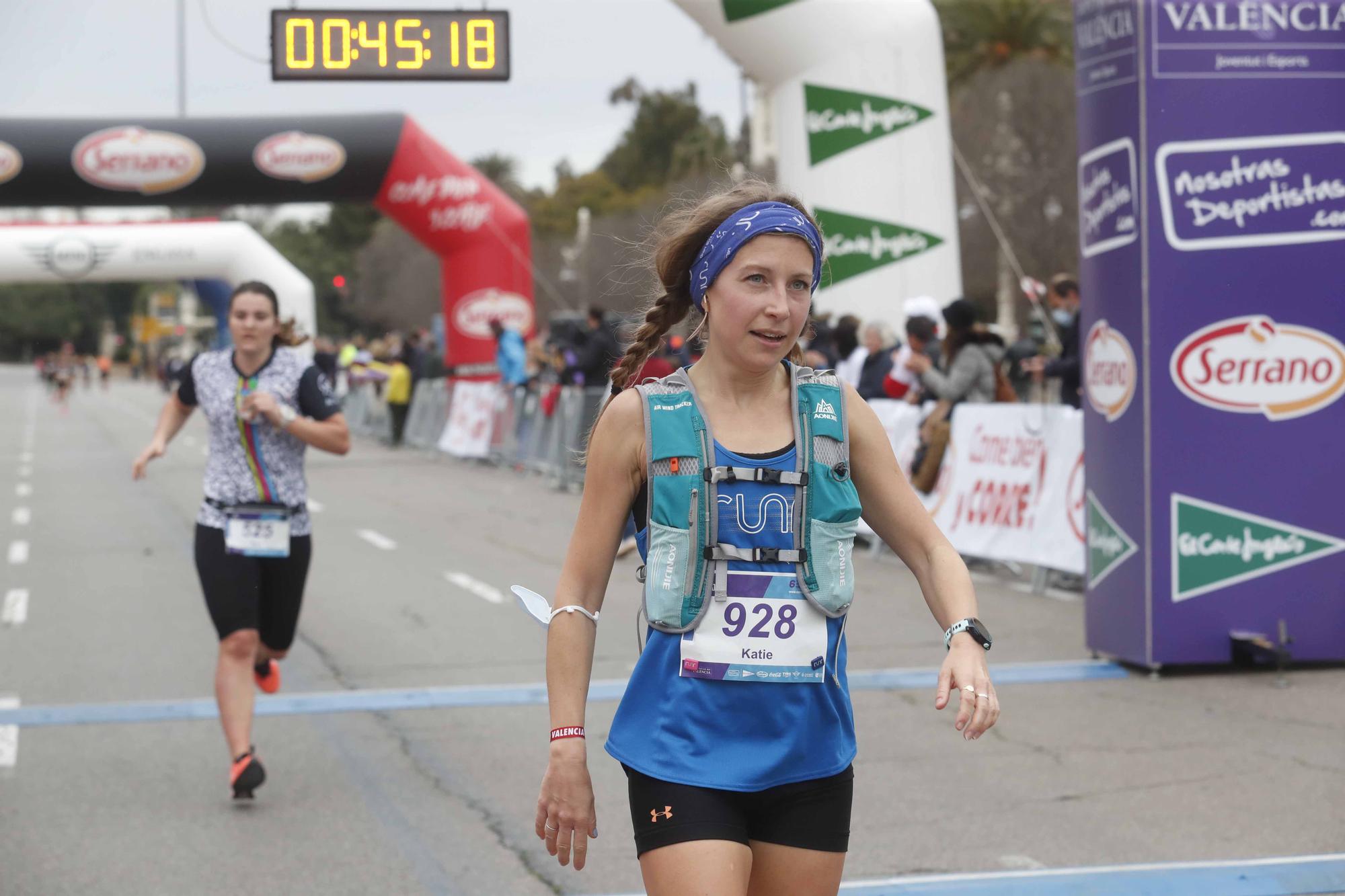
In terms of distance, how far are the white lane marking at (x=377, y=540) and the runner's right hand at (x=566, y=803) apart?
12063mm

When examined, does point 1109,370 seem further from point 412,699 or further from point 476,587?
point 476,587

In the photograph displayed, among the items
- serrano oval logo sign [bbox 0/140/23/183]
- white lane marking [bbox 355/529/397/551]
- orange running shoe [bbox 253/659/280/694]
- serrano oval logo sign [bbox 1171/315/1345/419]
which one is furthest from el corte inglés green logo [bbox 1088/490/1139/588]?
serrano oval logo sign [bbox 0/140/23/183]

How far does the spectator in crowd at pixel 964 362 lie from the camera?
40.7ft

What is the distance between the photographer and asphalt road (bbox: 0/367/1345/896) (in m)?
5.41

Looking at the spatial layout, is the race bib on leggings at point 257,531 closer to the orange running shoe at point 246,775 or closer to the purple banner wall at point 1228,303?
the orange running shoe at point 246,775

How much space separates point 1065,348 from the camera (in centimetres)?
1177

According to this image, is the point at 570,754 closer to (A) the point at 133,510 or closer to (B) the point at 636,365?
(B) the point at 636,365

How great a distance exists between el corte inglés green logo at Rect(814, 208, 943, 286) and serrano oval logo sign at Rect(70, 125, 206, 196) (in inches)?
462

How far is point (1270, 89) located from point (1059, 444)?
378 cm

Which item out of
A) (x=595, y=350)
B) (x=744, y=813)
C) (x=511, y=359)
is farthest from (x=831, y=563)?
(x=511, y=359)

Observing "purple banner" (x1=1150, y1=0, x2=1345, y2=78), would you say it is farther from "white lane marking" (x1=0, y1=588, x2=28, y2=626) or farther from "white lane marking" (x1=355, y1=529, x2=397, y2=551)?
"white lane marking" (x1=355, y1=529, x2=397, y2=551)

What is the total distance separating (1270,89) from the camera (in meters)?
7.96

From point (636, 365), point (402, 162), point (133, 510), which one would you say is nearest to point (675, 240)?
point (636, 365)

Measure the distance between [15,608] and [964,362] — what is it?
665cm
